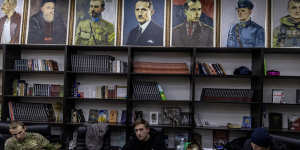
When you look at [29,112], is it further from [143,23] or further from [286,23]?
[286,23]

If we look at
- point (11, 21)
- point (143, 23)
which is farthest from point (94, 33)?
point (11, 21)

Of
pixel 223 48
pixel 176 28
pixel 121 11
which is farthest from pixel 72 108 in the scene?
pixel 223 48

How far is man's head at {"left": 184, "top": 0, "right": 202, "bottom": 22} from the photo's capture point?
434cm

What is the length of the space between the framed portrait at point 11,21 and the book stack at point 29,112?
1.23 m

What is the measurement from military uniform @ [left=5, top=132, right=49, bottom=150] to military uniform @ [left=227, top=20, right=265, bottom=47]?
336 centimetres

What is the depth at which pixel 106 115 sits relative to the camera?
14.4 feet

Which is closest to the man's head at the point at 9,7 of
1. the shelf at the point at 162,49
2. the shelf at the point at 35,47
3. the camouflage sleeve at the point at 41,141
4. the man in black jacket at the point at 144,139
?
the shelf at the point at 35,47

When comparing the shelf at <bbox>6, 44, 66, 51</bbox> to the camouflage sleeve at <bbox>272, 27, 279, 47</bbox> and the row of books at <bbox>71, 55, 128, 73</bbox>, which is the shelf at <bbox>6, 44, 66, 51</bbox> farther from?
the camouflage sleeve at <bbox>272, 27, 279, 47</bbox>

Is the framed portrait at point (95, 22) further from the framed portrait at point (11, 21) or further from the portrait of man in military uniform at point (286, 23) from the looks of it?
the portrait of man in military uniform at point (286, 23)

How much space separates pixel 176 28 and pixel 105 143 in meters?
2.35

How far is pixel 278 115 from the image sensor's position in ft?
13.3

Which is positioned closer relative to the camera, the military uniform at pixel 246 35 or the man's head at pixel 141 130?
the man's head at pixel 141 130

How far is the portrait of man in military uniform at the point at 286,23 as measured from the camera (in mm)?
4172

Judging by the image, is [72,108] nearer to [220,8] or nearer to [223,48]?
[223,48]
